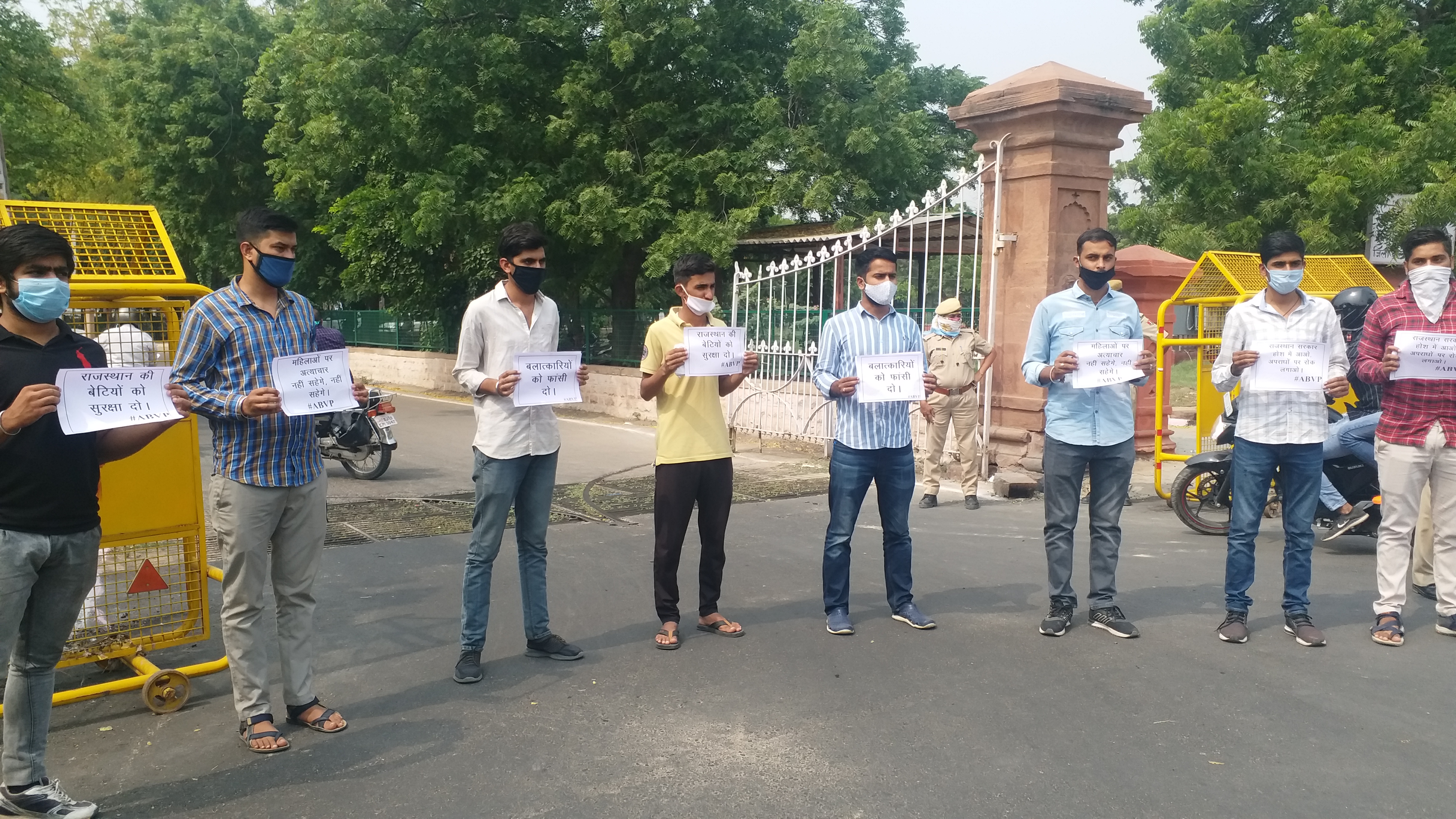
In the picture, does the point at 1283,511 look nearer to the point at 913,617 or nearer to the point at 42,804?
the point at 913,617

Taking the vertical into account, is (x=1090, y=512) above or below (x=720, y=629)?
above

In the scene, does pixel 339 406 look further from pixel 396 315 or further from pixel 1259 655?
pixel 396 315

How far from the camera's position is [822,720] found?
4.21 metres

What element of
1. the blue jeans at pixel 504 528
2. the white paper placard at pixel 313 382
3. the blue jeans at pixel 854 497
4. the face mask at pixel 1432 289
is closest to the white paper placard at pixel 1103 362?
the blue jeans at pixel 854 497

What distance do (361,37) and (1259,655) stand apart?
55.7 feet

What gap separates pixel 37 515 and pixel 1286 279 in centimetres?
519

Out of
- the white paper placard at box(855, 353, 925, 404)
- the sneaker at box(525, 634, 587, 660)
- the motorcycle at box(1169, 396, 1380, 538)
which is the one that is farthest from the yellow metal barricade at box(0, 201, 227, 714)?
the motorcycle at box(1169, 396, 1380, 538)

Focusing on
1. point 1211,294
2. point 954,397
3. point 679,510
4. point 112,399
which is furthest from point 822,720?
point 1211,294

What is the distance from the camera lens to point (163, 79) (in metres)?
27.6

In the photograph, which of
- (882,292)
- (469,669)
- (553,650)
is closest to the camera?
(469,669)

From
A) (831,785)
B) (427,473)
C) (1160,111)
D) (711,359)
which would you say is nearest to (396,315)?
(427,473)

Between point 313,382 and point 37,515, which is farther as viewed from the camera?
point 313,382

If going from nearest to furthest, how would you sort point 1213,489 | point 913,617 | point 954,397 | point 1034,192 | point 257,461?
point 257,461 → point 913,617 → point 1213,489 → point 954,397 → point 1034,192

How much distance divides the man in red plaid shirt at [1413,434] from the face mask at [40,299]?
5.53 meters
